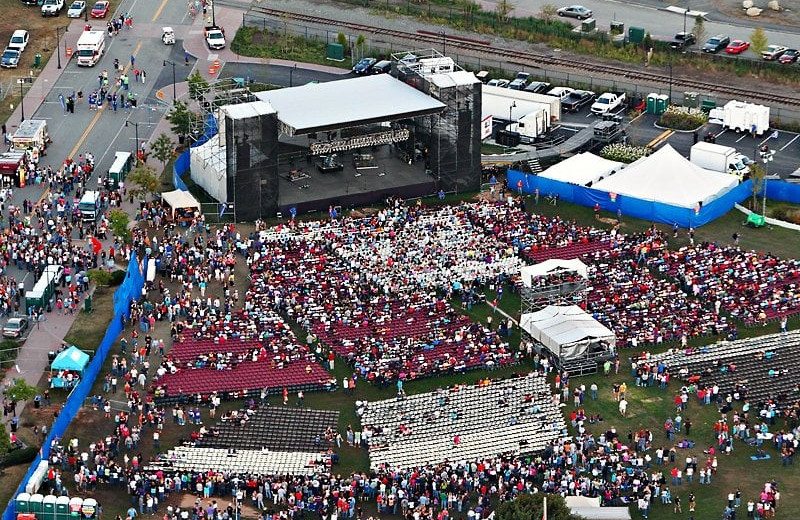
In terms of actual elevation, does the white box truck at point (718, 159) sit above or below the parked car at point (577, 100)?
above

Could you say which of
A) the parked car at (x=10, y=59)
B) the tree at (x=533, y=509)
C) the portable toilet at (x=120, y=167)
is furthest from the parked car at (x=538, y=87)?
the tree at (x=533, y=509)

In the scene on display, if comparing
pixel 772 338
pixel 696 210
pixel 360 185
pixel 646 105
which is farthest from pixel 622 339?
pixel 646 105

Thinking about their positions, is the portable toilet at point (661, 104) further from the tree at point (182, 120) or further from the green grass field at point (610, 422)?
the tree at point (182, 120)

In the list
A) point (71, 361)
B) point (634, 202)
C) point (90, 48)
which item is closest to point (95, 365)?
point (71, 361)

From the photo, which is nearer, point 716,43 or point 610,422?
point 610,422

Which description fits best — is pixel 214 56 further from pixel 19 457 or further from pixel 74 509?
pixel 74 509

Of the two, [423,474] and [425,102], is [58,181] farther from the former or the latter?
[423,474]

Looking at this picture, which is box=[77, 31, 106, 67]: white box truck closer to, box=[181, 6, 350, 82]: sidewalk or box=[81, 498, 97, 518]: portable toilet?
box=[181, 6, 350, 82]: sidewalk
